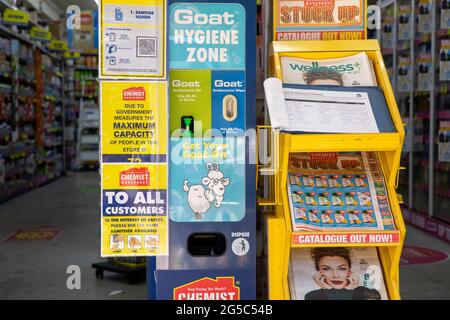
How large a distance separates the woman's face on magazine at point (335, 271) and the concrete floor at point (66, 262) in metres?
2.24

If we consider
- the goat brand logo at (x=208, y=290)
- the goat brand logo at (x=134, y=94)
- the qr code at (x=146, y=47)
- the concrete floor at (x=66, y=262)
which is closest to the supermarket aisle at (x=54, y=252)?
the concrete floor at (x=66, y=262)

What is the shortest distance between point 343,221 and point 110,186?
3.07 feet

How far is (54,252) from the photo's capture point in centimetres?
625

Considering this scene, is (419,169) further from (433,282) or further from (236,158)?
(236,158)

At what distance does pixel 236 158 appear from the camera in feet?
8.43

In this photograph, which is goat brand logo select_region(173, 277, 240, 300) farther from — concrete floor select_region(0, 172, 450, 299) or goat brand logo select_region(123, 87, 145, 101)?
concrete floor select_region(0, 172, 450, 299)

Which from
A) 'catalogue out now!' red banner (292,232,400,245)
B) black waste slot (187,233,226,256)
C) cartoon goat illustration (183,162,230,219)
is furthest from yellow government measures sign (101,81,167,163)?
'catalogue out now!' red banner (292,232,400,245)

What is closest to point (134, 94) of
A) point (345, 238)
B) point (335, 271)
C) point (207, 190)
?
point (207, 190)

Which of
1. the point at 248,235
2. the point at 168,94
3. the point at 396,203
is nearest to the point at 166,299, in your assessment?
the point at 248,235

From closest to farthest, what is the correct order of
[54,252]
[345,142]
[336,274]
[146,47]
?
[345,142] < [146,47] < [336,274] < [54,252]

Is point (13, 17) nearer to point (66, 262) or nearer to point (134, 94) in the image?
point (66, 262)

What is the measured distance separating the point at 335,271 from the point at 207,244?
55cm

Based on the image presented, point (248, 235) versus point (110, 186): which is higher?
point (110, 186)

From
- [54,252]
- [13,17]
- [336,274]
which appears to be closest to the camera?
[336,274]
